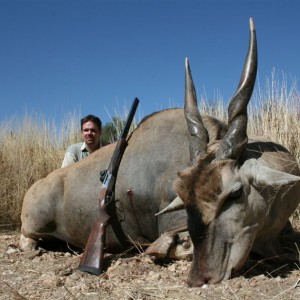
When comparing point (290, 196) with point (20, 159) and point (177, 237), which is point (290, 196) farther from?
point (20, 159)

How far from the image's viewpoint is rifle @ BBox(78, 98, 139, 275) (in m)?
4.39

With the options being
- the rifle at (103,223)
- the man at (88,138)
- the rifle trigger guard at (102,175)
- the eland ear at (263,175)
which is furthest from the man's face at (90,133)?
the eland ear at (263,175)

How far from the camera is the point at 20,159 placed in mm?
8898

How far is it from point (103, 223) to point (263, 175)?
190 centimetres

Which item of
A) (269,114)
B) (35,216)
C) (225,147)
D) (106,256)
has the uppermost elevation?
(269,114)

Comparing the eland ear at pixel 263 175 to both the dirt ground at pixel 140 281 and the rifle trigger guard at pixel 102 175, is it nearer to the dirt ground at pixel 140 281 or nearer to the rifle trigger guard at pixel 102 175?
the dirt ground at pixel 140 281

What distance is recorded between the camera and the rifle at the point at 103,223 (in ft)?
14.4

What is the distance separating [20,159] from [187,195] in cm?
602

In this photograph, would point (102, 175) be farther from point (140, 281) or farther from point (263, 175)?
point (263, 175)

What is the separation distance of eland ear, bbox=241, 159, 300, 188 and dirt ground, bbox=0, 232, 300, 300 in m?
0.68

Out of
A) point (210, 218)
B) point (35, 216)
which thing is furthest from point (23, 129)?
point (210, 218)

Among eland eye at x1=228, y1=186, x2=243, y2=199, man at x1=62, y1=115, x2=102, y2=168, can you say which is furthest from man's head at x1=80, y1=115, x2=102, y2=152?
eland eye at x1=228, y1=186, x2=243, y2=199

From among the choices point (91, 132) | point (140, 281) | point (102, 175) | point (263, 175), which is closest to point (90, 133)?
point (91, 132)

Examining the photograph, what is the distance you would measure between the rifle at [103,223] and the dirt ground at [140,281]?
13cm
